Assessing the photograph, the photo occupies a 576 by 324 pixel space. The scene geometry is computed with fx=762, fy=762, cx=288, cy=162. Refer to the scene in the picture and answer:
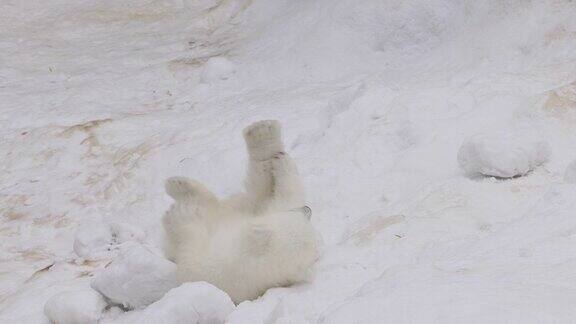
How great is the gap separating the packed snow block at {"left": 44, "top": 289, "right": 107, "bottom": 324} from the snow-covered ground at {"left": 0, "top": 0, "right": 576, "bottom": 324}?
8 centimetres

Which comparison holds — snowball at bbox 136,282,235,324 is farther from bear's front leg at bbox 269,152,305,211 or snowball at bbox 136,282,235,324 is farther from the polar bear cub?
bear's front leg at bbox 269,152,305,211

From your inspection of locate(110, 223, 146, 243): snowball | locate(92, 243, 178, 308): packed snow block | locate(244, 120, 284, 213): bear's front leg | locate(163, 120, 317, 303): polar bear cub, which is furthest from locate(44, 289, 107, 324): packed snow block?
locate(110, 223, 146, 243): snowball

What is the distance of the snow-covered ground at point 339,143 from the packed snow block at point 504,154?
0.06 meters

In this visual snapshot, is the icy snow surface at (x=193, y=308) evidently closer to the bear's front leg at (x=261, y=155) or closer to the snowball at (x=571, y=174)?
the bear's front leg at (x=261, y=155)

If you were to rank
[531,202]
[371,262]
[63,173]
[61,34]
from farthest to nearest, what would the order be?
[61,34]
[63,173]
[531,202]
[371,262]

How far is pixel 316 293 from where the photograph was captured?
297 cm

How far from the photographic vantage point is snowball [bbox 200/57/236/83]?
6664 millimetres

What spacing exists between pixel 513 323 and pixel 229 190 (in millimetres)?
2833

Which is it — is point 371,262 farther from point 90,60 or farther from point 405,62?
point 90,60

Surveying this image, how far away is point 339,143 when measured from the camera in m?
4.58

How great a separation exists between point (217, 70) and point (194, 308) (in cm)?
421

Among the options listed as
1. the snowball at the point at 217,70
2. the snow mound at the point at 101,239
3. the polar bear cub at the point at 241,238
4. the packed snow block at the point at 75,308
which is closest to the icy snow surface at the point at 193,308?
the polar bear cub at the point at 241,238

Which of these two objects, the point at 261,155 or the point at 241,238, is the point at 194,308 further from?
the point at 261,155

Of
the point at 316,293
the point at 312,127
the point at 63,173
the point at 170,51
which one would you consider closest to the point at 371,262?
the point at 316,293
